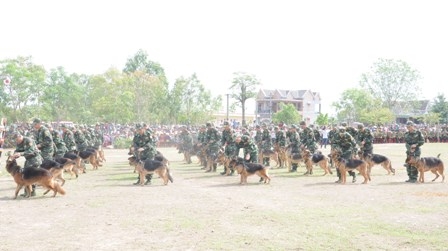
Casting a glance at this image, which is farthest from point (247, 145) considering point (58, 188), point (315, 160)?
point (58, 188)

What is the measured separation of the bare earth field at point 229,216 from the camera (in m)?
8.05

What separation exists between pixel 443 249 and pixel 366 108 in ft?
270

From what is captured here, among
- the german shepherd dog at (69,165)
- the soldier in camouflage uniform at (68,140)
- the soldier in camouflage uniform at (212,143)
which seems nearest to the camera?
the german shepherd dog at (69,165)

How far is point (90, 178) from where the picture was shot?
17.9 meters

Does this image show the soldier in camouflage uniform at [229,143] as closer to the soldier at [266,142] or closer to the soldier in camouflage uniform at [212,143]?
the soldier in camouflage uniform at [212,143]

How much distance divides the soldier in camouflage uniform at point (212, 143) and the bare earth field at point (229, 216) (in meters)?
3.69

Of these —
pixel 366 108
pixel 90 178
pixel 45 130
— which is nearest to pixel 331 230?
pixel 45 130

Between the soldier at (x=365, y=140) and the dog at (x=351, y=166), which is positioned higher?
the soldier at (x=365, y=140)

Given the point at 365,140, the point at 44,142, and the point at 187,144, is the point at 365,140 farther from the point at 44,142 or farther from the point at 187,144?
the point at 44,142

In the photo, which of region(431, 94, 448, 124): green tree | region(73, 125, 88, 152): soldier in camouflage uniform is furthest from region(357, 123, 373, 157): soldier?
region(431, 94, 448, 124): green tree

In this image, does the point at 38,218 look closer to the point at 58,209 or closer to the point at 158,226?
the point at 58,209

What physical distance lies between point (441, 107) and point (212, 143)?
215 ft

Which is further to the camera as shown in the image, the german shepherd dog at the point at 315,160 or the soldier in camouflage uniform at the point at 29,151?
the german shepherd dog at the point at 315,160

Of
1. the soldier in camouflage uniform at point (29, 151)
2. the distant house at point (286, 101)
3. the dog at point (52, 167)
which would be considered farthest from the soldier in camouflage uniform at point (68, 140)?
the distant house at point (286, 101)
